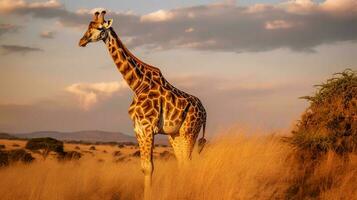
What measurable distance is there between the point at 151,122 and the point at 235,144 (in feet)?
7.99

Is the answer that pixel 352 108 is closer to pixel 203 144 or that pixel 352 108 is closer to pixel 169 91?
pixel 203 144

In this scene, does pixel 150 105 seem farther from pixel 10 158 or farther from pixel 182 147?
pixel 10 158

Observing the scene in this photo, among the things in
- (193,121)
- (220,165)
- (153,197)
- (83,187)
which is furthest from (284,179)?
(83,187)

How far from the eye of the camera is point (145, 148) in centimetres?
1004

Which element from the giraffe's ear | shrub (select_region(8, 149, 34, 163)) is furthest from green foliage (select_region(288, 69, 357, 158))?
shrub (select_region(8, 149, 34, 163))

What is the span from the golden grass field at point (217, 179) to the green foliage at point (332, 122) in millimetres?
356

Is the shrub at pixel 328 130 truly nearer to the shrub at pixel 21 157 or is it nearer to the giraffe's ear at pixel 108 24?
the giraffe's ear at pixel 108 24

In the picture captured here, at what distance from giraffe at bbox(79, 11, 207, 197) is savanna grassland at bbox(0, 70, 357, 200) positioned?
530mm

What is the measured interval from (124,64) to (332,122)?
497 cm

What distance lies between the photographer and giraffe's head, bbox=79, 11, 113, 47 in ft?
33.3

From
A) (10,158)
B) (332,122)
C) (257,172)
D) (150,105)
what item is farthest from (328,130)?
(10,158)

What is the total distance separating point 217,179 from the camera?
9625 millimetres

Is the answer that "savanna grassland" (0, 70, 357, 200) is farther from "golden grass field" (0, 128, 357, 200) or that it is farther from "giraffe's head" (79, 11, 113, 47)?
"giraffe's head" (79, 11, 113, 47)

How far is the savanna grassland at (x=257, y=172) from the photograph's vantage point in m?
9.62
